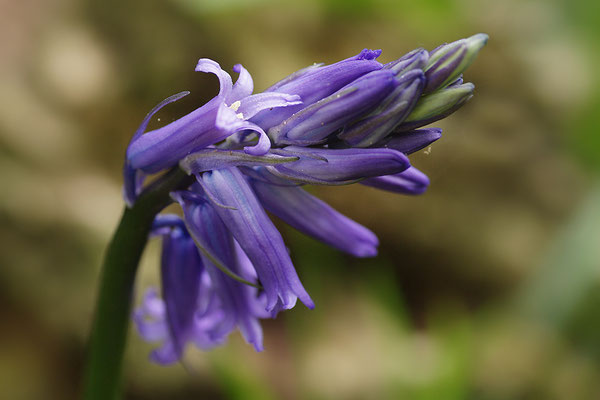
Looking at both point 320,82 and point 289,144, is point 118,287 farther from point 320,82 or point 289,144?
point 320,82

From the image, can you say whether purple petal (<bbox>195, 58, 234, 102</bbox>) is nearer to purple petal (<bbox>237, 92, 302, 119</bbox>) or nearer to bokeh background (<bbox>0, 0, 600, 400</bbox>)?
purple petal (<bbox>237, 92, 302, 119</bbox>)

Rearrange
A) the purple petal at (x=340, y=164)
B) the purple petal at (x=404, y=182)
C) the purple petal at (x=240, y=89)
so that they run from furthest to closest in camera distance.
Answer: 1. the purple petal at (x=404, y=182)
2. the purple petal at (x=240, y=89)
3. the purple petal at (x=340, y=164)

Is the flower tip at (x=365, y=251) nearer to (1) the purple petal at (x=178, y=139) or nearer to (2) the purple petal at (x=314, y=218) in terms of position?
(2) the purple petal at (x=314, y=218)

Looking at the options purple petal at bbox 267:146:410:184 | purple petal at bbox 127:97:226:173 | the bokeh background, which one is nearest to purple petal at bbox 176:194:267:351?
purple petal at bbox 127:97:226:173

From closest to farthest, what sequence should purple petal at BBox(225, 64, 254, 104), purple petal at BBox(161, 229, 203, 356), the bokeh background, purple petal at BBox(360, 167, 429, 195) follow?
1. purple petal at BBox(225, 64, 254, 104)
2. purple petal at BBox(360, 167, 429, 195)
3. purple petal at BBox(161, 229, 203, 356)
4. the bokeh background

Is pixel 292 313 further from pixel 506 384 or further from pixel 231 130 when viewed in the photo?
pixel 231 130

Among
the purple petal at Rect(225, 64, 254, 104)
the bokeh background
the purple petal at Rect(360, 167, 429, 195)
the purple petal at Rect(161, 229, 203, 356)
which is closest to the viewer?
the purple petal at Rect(225, 64, 254, 104)

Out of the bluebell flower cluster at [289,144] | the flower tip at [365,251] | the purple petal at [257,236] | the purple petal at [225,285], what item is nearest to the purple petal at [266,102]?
the bluebell flower cluster at [289,144]
